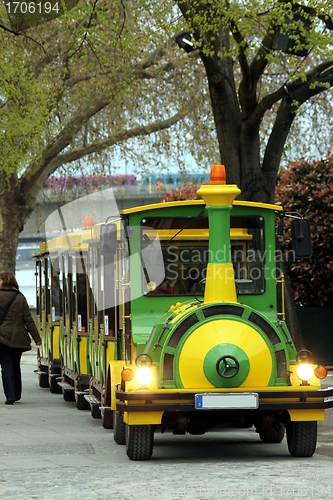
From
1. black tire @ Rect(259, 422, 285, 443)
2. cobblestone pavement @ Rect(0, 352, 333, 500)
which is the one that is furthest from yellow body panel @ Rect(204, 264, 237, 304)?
black tire @ Rect(259, 422, 285, 443)

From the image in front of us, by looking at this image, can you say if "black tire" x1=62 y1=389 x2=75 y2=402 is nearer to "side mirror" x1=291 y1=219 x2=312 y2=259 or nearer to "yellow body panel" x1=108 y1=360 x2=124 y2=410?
"yellow body panel" x1=108 y1=360 x2=124 y2=410

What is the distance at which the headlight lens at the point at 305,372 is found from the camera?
10094 mm

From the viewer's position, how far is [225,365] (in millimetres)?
9719

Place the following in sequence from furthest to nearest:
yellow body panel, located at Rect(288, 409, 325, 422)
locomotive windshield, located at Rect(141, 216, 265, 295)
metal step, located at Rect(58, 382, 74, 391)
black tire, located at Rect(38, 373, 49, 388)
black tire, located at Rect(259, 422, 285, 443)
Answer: black tire, located at Rect(38, 373, 49, 388)
metal step, located at Rect(58, 382, 74, 391)
black tire, located at Rect(259, 422, 285, 443)
locomotive windshield, located at Rect(141, 216, 265, 295)
yellow body panel, located at Rect(288, 409, 325, 422)

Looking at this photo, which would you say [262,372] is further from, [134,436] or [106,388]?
[106,388]

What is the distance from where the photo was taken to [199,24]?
17469mm

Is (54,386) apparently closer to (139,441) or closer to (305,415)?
(139,441)

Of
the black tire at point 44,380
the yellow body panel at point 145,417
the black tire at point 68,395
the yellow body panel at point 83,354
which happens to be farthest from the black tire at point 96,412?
the black tire at point 44,380

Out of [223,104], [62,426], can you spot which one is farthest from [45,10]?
[62,426]

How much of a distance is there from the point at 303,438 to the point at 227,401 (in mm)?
933

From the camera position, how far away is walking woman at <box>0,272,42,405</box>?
52.5 feet

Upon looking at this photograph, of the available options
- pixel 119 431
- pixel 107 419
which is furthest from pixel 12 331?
pixel 119 431

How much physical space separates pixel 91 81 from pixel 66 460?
786 inches

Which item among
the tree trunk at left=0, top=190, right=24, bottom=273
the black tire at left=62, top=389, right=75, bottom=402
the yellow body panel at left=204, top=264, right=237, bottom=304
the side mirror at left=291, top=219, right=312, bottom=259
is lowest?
the black tire at left=62, top=389, right=75, bottom=402
